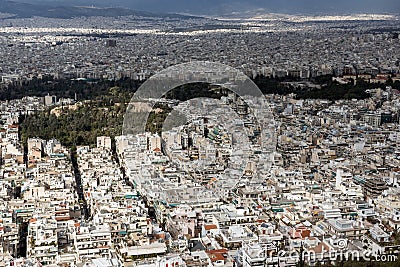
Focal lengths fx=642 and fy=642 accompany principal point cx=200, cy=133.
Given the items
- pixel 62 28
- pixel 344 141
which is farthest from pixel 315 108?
pixel 62 28

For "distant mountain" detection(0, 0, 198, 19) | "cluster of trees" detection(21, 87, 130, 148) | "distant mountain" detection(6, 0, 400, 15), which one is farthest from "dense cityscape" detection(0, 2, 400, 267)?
"distant mountain" detection(0, 0, 198, 19)

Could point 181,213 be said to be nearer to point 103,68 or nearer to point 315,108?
point 315,108

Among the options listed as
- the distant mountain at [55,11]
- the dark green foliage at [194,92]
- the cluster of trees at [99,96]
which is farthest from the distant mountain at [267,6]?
the dark green foliage at [194,92]

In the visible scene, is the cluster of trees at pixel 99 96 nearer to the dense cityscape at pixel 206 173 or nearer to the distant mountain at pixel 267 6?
the dense cityscape at pixel 206 173

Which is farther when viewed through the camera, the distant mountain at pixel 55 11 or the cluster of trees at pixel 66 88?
the distant mountain at pixel 55 11

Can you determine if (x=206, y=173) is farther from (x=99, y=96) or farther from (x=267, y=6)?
(x=267, y=6)

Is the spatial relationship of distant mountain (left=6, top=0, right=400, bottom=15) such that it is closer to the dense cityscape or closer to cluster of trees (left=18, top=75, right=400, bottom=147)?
cluster of trees (left=18, top=75, right=400, bottom=147)
